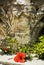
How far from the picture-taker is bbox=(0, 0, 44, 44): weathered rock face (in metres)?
7.79

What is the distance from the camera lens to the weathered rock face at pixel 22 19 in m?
7.79

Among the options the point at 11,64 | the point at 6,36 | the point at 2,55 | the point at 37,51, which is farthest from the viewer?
the point at 6,36

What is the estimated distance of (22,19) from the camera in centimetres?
791

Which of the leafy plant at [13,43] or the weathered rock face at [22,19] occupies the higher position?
the weathered rock face at [22,19]

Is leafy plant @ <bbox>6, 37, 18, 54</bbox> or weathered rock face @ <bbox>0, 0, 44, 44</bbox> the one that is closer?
weathered rock face @ <bbox>0, 0, 44, 44</bbox>

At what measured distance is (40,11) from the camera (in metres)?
7.72

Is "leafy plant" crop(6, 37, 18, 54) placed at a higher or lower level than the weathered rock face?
lower

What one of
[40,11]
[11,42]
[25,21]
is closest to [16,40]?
[11,42]

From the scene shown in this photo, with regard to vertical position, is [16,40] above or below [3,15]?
below

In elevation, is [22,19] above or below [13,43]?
above

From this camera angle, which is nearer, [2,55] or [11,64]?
[11,64]

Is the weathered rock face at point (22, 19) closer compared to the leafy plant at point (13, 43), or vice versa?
the weathered rock face at point (22, 19)

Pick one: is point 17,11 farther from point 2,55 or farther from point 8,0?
point 2,55

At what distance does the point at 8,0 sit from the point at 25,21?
3.24 feet
